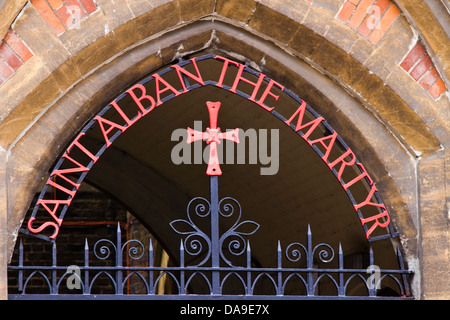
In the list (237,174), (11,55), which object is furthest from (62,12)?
(237,174)

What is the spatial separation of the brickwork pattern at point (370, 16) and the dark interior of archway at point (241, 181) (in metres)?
1.91

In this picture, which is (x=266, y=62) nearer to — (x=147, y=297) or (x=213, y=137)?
(x=213, y=137)

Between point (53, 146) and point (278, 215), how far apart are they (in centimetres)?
400

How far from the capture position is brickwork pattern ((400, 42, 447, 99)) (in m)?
6.73

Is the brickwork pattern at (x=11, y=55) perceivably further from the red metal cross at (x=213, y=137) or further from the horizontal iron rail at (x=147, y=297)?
the horizontal iron rail at (x=147, y=297)

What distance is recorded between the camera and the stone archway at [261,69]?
6.33 m

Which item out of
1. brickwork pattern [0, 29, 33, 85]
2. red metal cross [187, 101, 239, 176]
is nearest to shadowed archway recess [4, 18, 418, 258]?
red metal cross [187, 101, 239, 176]

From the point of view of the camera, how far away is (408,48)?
22.0 ft

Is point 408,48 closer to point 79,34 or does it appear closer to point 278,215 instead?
point 79,34

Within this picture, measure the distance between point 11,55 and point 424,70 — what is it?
265cm

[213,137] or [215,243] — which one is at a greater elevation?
[213,137]

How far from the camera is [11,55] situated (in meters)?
6.25

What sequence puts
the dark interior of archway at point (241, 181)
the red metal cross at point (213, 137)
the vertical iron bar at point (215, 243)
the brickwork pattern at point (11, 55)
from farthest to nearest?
the dark interior of archway at point (241, 181) < the red metal cross at point (213, 137) < the vertical iron bar at point (215, 243) < the brickwork pattern at point (11, 55)

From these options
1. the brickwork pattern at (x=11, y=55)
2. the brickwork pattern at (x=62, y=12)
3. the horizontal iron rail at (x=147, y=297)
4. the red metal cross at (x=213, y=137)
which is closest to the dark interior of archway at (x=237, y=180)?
the red metal cross at (x=213, y=137)
